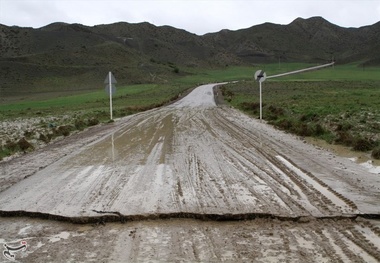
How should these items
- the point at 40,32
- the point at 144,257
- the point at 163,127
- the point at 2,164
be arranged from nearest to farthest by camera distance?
1. the point at 144,257
2. the point at 2,164
3. the point at 163,127
4. the point at 40,32

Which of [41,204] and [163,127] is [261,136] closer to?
[163,127]

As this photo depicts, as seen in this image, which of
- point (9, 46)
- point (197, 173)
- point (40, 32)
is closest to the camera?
point (197, 173)

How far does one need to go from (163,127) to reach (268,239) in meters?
13.1

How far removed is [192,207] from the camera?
6320 mm

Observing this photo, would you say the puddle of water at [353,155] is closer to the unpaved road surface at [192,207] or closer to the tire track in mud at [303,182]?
the unpaved road surface at [192,207]

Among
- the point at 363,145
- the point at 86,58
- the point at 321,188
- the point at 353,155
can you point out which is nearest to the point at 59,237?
the point at 321,188

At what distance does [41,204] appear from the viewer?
22.2 feet

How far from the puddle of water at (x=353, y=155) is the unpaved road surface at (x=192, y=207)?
424 millimetres

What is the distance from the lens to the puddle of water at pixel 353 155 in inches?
383

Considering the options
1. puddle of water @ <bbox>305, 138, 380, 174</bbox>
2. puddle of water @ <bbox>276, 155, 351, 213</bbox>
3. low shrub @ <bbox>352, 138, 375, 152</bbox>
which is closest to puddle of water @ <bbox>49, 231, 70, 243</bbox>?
puddle of water @ <bbox>276, 155, 351, 213</bbox>

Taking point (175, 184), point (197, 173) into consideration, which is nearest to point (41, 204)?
point (175, 184)

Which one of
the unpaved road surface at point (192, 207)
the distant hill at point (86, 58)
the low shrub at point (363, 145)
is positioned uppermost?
the distant hill at point (86, 58)

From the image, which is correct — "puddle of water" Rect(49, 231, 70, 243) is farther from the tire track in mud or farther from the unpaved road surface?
the tire track in mud

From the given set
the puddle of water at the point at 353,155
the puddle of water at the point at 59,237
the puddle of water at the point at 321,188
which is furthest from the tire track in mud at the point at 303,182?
the puddle of water at the point at 59,237
